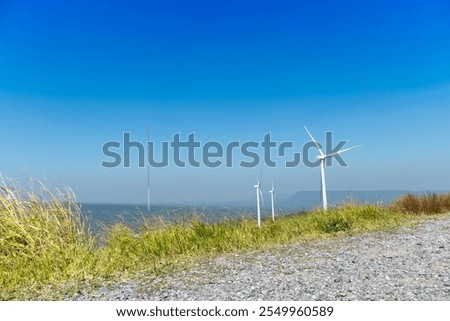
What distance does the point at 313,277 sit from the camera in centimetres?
577

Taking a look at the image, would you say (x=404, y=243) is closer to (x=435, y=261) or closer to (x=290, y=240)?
(x=435, y=261)

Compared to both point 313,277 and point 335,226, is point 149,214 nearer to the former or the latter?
point 335,226

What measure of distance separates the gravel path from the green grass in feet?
2.67

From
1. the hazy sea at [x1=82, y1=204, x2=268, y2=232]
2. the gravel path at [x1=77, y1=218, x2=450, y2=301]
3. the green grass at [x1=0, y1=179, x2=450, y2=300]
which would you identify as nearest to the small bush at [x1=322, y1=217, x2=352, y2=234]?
the green grass at [x1=0, y1=179, x2=450, y2=300]

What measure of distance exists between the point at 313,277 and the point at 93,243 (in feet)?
16.4

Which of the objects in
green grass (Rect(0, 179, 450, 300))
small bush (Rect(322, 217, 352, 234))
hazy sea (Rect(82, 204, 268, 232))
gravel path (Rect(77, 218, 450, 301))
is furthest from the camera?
small bush (Rect(322, 217, 352, 234))

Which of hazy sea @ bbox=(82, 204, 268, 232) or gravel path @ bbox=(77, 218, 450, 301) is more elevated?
hazy sea @ bbox=(82, 204, 268, 232)

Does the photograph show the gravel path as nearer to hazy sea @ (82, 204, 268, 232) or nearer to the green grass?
the green grass

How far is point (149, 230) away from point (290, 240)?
3.39 m

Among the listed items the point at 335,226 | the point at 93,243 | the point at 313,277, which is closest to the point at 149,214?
the point at 93,243

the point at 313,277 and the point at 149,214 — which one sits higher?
the point at 149,214

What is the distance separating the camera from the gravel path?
Answer: 4969 mm
